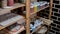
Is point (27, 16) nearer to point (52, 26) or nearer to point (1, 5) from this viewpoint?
point (1, 5)

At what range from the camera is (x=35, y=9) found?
1837 millimetres

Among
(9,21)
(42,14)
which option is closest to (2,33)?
(9,21)

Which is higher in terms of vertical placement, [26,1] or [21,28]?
[26,1]

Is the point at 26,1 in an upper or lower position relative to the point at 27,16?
upper

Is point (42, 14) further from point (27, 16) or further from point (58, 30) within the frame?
point (27, 16)

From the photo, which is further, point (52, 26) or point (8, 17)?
point (52, 26)

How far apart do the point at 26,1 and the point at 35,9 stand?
39 cm

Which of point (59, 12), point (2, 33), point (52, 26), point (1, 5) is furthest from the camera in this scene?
point (52, 26)

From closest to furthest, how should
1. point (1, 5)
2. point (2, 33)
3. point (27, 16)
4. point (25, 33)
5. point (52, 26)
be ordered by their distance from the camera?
point (1, 5) < point (2, 33) < point (27, 16) < point (25, 33) < point (52, 26)

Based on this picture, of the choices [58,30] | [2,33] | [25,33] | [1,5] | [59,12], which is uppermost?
[1,5]

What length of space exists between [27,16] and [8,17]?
11.2 inches

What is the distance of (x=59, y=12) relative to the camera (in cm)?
242

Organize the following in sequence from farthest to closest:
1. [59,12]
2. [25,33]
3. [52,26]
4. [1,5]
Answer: [52,26] → [59,12] → [25,33] → [1,5]

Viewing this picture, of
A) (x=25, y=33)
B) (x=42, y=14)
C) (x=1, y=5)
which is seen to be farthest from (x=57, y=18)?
(x=1, y=5)
